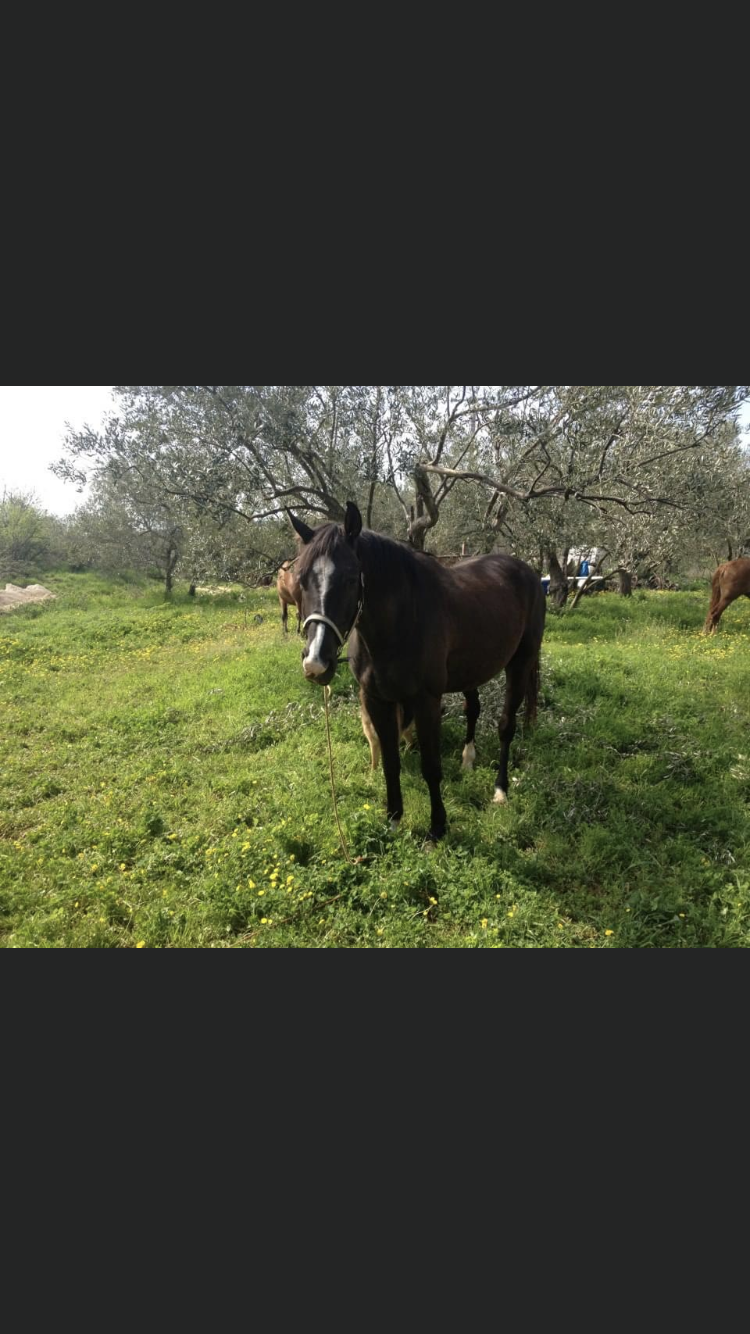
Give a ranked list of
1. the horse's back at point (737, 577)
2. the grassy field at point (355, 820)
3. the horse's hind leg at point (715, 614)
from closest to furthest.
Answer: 1. the grassy field at point (355, 820)
2. the horse's back at point (737, 577)
3. the horse's hind leg at point (715, 614)

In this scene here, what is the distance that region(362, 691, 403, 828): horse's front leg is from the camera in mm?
3992

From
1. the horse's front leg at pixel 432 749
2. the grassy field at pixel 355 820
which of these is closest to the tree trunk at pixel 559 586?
the grassy field at pixel 355 820

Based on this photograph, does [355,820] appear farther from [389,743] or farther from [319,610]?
[319,610]

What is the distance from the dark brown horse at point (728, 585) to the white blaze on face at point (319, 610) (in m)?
11.7

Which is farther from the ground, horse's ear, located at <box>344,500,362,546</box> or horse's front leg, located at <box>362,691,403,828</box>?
horse's ear, located at <box>344,500,362,546</box>

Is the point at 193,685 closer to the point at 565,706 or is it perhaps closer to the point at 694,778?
the point at 565,706

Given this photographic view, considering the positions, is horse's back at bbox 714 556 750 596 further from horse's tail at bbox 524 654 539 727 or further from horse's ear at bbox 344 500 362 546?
horse's ear at bbox 344 500 362 546

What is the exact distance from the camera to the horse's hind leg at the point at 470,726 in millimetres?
5250

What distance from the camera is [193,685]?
8.15 meters

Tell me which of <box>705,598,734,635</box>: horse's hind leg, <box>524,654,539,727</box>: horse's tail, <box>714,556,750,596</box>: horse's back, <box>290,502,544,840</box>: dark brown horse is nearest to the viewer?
<box>290,502,544,840</box>: dark brown horse

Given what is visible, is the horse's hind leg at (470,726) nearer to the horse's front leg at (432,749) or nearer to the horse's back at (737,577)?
the horse's front leg at (432,749)

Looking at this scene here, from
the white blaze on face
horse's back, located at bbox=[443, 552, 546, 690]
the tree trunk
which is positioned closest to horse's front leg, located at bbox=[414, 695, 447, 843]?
horse's back, located at bbox=[443, 552, 546, 690]

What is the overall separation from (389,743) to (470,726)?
1686mm

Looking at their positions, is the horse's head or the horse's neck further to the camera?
the horse's neck
